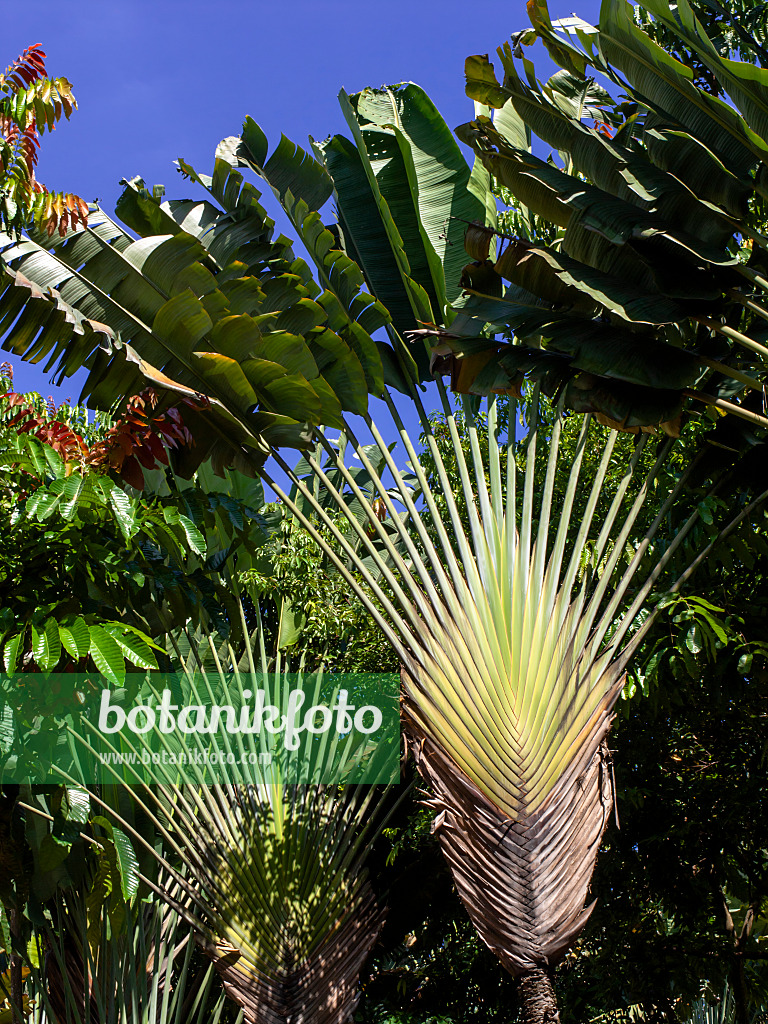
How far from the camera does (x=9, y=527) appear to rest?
4.16m

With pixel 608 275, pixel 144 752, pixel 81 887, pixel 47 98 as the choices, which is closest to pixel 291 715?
pixel 144 752

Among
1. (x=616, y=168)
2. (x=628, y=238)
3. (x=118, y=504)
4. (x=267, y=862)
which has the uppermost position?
(x=616, y=168)

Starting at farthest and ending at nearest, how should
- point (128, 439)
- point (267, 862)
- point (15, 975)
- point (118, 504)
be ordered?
point (267, 862) → point (15, 975) → point (128, 439) → point (118, 504)

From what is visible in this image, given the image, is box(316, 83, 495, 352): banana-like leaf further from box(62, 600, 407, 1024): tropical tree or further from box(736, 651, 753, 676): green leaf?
box(62, 600, 407, 1024): tropical tree

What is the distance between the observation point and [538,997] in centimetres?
368

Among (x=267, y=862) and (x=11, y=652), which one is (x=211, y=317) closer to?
(x=11, y=652)

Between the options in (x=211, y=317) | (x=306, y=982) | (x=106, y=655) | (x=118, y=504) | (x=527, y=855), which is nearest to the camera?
(x=106, y=655)

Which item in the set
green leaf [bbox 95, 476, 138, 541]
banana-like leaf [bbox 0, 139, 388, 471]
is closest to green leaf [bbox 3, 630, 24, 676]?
green leaf [bbox 95, 476, 138, 541]

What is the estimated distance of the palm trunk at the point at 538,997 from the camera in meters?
3.68

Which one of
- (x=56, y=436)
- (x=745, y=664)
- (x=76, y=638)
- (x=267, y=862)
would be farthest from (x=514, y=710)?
(x=56, y=436)

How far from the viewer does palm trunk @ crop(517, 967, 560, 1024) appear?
368cm

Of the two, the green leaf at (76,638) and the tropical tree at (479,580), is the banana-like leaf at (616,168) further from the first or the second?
the green leaf at (76,638)

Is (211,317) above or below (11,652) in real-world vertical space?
above

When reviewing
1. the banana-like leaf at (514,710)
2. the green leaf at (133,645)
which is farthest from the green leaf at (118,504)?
the banana-like leaf at (514,710)
